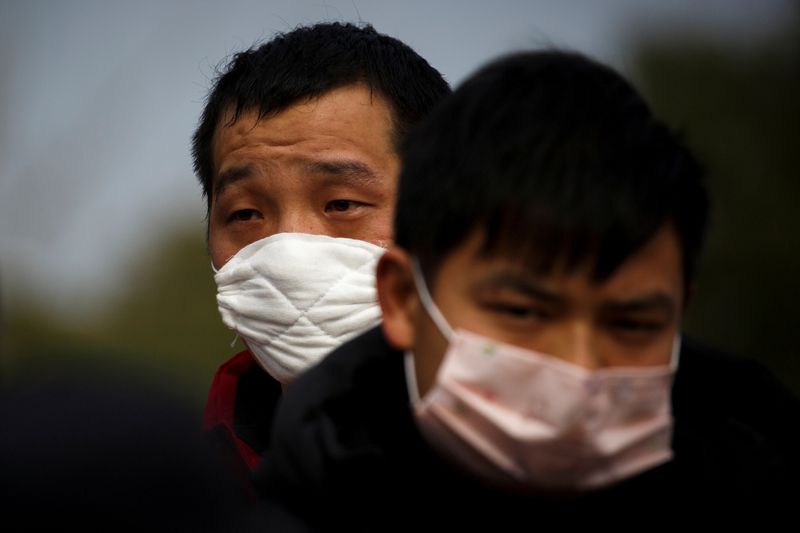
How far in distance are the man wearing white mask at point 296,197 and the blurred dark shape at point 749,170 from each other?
616 inches

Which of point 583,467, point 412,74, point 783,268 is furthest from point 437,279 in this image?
point 783,268

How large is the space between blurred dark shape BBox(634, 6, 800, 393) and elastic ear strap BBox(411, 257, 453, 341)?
1679cm

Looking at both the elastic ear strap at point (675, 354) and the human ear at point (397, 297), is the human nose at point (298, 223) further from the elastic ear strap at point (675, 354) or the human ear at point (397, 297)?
the elastic ear strap at point (675, 354)

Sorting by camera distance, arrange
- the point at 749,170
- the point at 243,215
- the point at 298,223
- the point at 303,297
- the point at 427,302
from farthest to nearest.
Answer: the point at 749,170 → the point at 243,215 → the point at 298,223 → the point at 303,297 → the point at 427,302

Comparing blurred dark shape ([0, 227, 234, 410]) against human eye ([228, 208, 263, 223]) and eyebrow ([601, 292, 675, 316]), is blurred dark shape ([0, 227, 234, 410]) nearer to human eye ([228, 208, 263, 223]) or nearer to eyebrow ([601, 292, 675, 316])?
human eye ([228, 208, 263, 223])

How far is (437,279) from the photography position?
7.19 ft

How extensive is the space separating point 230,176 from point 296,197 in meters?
0.25

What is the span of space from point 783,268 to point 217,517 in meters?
19.0

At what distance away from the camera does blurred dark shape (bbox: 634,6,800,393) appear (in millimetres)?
19062

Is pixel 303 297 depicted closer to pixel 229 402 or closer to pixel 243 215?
pixel 243 215

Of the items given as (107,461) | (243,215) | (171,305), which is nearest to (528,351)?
(107,461)

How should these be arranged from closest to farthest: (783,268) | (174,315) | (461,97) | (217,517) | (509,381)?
(217,517), (509,381), (461,97), (783,268), (174,315)

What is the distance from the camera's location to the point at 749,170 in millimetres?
19453

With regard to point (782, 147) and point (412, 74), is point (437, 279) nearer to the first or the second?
point (412, 74)
